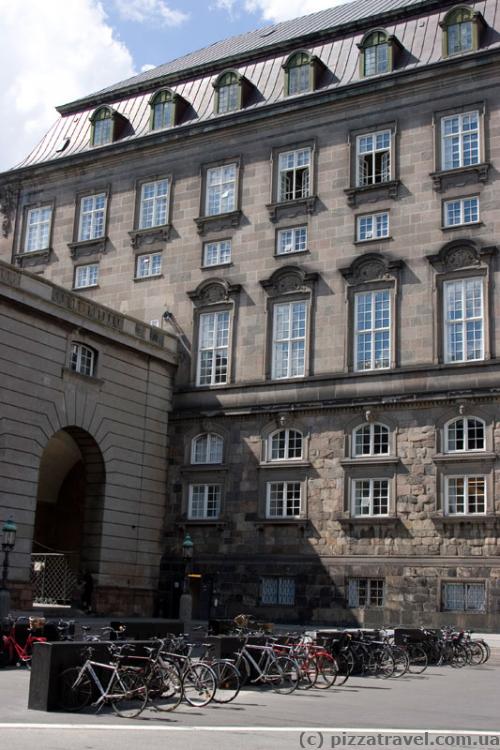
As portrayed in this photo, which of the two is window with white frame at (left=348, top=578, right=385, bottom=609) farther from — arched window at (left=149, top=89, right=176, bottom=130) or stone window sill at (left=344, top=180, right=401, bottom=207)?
arched window at (left=149, top=89, right=176, bottom=130)

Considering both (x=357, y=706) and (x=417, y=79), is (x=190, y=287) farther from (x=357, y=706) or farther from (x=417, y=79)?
(x=357, y=706)

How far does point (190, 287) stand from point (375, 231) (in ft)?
29.8

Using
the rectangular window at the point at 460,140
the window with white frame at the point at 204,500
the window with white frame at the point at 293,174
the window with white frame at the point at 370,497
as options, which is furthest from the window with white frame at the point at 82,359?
the rectangular window at the point at 460,140

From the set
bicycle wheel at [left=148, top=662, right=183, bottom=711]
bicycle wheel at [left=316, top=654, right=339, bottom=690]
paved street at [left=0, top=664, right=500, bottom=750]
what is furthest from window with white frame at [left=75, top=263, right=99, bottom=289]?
bicycle wheel at [left=148, top=662, right=183, bottom=711]

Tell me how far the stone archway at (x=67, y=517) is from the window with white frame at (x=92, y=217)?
36.0 feet

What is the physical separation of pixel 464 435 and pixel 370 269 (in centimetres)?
817

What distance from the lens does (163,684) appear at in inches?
683

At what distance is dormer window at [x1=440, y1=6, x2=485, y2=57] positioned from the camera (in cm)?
3966

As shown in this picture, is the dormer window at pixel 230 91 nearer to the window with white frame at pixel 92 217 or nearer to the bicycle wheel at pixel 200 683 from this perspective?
the window with white frame at pixel 92 217

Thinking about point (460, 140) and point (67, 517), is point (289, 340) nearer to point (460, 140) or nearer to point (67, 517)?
point (460, 140)

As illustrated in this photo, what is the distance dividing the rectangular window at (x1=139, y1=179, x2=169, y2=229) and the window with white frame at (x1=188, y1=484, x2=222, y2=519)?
13.0 meters

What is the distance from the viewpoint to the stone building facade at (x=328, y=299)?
119ft

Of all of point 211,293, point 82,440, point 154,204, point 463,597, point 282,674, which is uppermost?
point 154,204

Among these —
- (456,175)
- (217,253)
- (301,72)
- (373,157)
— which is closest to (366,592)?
(217,253)
